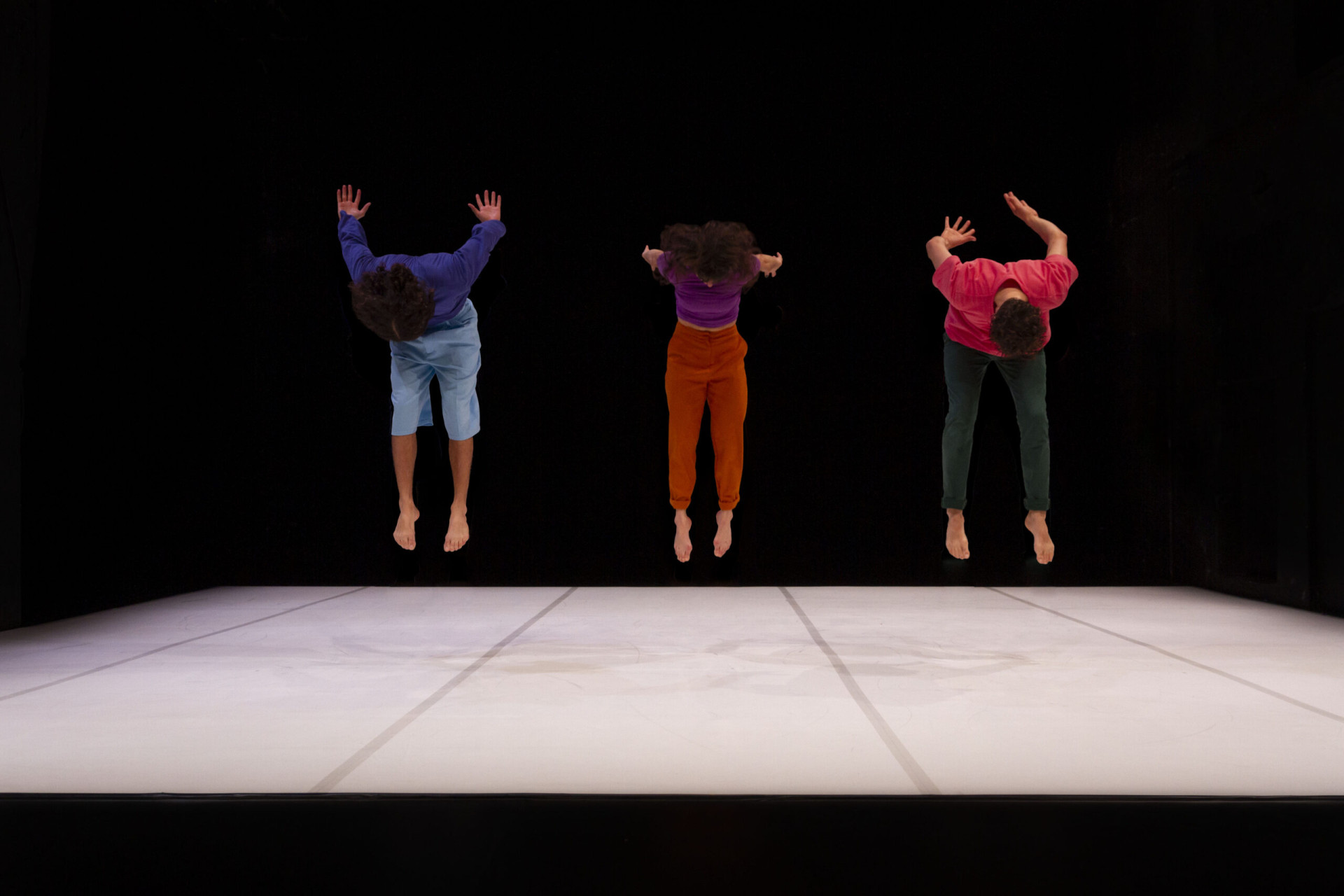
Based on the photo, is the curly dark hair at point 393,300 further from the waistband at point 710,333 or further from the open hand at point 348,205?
the waistband at point 710,333

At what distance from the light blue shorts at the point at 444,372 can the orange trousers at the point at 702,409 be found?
3.48 ft

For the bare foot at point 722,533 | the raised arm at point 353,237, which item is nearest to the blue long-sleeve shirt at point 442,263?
the raised arm at point 353,237

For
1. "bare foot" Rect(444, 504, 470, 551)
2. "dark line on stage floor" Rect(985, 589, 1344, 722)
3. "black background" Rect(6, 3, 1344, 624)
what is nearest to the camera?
"dark line on stage floor" Rect(985, 589, 1344, 722)

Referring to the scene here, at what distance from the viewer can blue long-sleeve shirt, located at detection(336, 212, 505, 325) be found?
15.6 ft

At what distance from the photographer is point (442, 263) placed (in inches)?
189

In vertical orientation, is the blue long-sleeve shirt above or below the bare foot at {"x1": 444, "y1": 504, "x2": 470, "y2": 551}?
above

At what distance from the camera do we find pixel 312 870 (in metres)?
1.60

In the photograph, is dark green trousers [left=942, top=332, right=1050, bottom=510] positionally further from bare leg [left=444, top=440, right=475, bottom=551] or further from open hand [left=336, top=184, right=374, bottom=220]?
open hand [left=336, top=184, right=374, bottom=220]

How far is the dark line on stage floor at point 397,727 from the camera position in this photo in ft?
6.25

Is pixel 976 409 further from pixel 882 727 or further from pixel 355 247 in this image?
pixel 355 247

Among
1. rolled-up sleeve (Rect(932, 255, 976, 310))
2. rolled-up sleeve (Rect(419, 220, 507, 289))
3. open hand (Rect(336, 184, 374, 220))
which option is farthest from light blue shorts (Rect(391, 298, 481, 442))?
rolled-up sleeve (Rect(932, 255, 976, 310))

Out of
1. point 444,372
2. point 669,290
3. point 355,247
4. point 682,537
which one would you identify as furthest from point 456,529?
point 669,290

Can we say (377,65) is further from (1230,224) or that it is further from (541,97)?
(1230,224)

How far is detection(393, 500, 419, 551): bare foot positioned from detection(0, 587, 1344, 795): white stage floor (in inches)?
20.1
